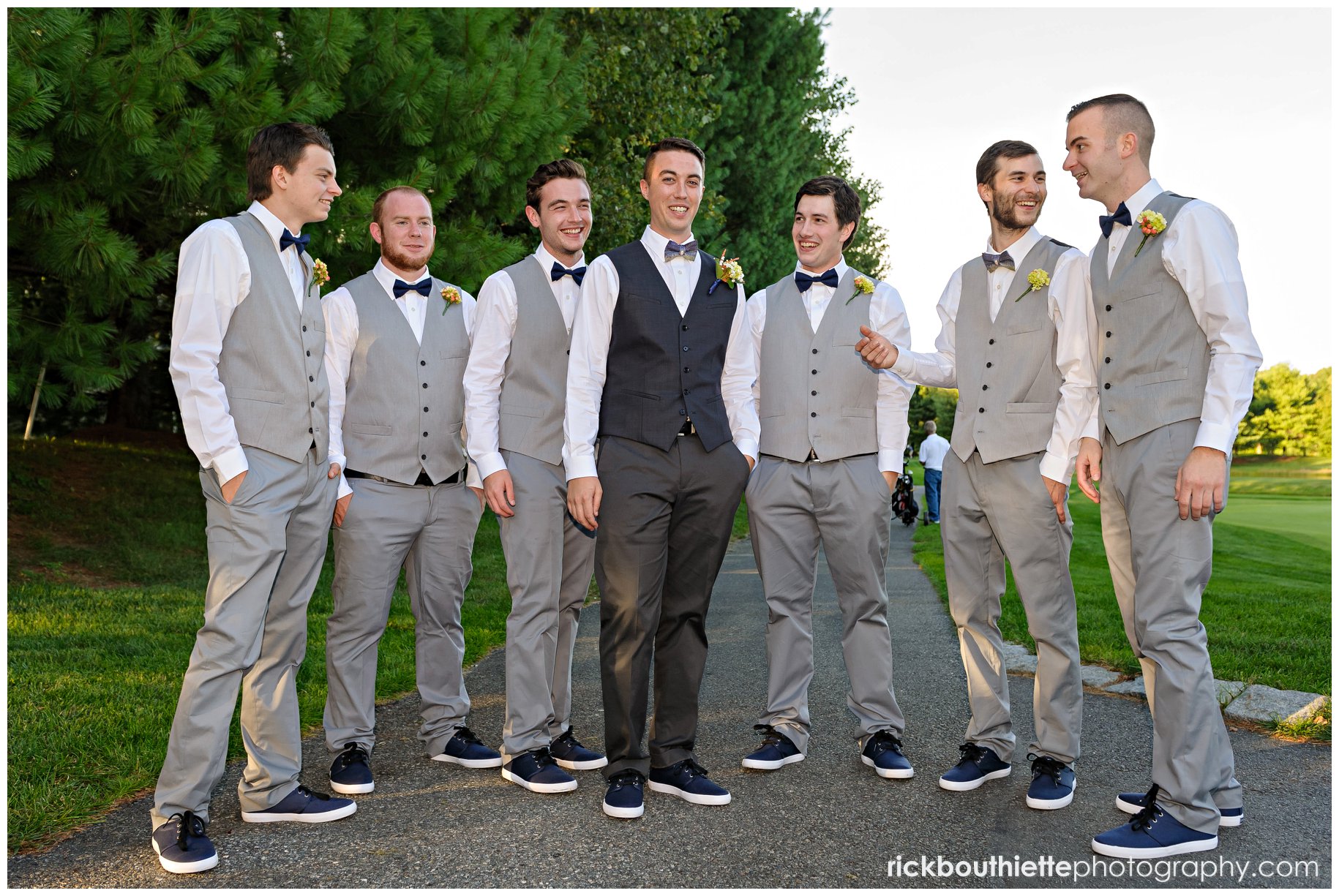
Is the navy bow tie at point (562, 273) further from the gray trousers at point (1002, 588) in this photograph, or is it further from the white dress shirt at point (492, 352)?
the gray trousers at point (1002, 588)

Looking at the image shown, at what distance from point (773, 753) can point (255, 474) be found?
94.9 inches

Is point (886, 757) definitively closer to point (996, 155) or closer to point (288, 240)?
point (996, 155)

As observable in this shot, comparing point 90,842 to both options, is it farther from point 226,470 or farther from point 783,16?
point 783,16

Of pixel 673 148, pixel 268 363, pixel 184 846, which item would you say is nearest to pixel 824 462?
pixel 673 148

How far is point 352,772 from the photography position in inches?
157

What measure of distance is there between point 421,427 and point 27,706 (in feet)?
8.83

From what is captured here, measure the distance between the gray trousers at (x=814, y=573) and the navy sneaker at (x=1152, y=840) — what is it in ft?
3.71

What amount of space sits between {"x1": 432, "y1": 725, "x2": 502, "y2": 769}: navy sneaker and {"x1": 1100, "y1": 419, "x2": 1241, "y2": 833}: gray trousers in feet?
8.72

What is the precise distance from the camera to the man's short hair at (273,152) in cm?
380

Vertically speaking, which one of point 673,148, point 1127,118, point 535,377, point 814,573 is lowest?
point 814,573

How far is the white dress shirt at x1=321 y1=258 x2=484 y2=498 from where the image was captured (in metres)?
4.31

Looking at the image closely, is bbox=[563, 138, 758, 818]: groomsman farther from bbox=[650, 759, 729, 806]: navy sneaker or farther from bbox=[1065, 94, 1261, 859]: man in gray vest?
bbox=[1065, 94, 1261, 859]: man in gray vest

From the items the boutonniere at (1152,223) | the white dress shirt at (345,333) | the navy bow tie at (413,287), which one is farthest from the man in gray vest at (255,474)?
the boutonniere at (1152,223)

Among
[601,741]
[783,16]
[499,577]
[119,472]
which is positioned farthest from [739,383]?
[783,16]
